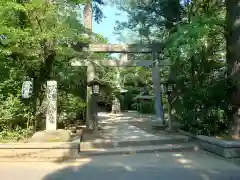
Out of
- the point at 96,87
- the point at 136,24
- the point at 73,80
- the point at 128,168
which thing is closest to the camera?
the point at 128,168

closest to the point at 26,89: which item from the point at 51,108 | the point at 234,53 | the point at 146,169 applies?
the point at 51,108

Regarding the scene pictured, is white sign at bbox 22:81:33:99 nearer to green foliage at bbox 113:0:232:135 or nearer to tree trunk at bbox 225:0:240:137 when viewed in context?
green foliage at bbox 113:0:232:135

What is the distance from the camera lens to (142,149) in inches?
323

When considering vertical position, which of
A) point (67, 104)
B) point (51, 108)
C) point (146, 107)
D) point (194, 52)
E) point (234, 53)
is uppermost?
point (194, 52)

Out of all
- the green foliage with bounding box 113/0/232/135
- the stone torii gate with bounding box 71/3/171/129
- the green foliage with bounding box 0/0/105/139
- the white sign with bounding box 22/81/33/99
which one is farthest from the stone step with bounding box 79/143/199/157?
the stone torii gate with bounding box 71/3/171/129

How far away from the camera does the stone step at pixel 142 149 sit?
310 inches

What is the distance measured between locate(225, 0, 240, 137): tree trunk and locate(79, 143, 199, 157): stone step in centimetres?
143

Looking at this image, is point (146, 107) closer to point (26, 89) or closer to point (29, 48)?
point (29, 48)

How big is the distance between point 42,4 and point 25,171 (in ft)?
15.6

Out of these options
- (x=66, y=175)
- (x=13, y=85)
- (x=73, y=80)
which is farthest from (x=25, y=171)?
(x=73, y=80)

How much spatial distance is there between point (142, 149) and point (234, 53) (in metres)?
4.01

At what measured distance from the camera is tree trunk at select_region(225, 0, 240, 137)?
8.43 meters

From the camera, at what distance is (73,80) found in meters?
12.2

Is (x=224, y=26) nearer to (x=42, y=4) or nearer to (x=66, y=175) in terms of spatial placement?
(x=42, y=4)
